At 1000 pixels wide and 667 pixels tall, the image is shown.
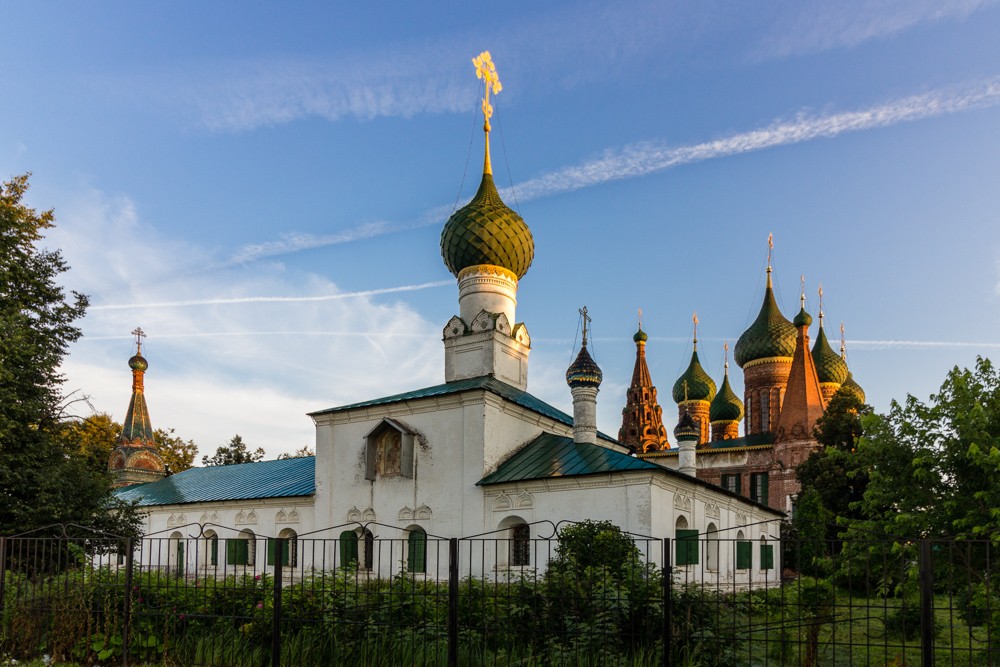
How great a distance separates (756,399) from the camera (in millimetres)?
38969

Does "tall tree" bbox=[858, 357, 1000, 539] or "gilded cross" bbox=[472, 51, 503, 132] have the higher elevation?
"gilded cross" bbox=[472, 51, 503, 132]

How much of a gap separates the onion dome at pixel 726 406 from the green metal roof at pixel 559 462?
27596 millimetres

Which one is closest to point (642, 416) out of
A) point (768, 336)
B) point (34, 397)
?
point (768, 336)

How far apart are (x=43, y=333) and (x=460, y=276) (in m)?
10.5

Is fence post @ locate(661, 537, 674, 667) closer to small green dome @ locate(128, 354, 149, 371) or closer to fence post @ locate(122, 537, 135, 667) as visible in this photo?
fence post @ locate(122, 537, 135, 667)

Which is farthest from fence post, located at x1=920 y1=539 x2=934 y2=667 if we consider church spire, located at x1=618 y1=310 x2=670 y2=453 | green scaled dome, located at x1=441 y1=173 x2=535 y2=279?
church spire, located at x1=618 y1=310 x2=670 y2=453

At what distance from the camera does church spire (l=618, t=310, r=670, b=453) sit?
41.9 meters

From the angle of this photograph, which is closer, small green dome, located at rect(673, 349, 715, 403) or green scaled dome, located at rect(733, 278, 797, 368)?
green scaled dome, located at rect(733, 278, 797, 368)

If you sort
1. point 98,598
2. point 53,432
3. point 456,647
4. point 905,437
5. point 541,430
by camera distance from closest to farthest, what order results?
1. point 456,647
2. point 98,598
3. point 905,437
4. point 53,432
5. point 541,430

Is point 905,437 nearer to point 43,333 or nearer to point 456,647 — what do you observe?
point 456,647

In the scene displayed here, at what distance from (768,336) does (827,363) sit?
9.74 feet

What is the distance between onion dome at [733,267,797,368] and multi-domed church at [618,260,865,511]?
1.7 inches

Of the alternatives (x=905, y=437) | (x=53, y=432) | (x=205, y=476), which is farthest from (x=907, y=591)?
(x=205, y=476)

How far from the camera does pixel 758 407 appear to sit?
128 feet
